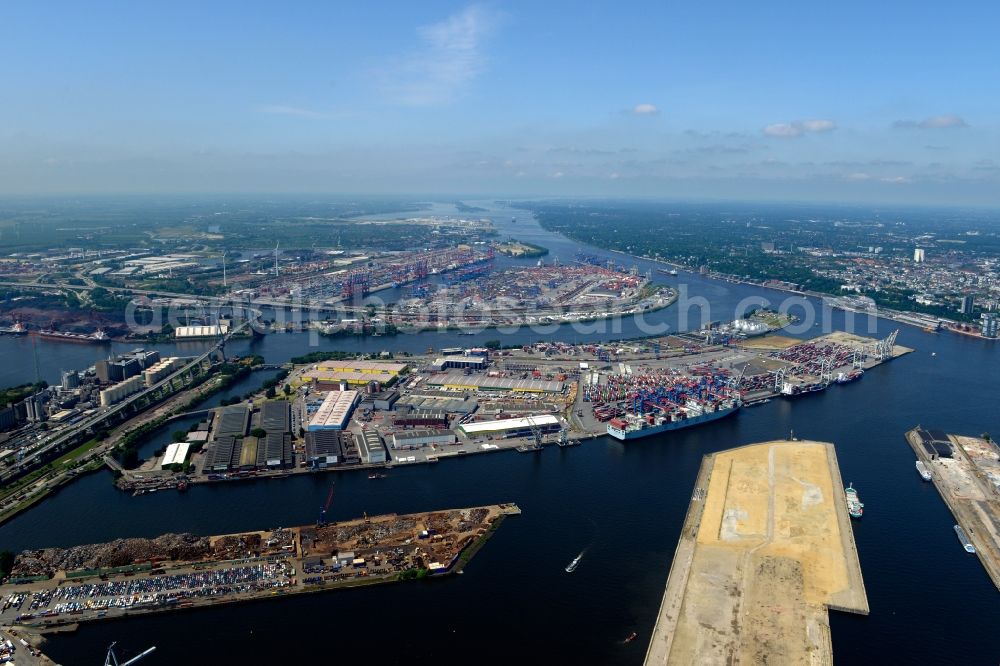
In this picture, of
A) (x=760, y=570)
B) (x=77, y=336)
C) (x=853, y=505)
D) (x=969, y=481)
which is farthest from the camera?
(x=77, y=336)

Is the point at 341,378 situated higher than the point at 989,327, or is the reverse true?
the point at 989,327

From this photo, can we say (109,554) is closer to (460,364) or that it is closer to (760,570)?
(760,570)

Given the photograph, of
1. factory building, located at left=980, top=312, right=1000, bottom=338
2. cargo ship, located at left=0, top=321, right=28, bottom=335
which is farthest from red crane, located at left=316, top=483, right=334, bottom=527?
factory building, located at left=980, top=312, right=1000, bottom=338

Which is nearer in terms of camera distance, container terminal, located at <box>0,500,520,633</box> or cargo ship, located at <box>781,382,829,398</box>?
container terminal, located at <box>0,500,520,633</box>

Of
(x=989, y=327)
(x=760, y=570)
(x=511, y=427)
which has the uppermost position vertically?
(x=989, y=327)

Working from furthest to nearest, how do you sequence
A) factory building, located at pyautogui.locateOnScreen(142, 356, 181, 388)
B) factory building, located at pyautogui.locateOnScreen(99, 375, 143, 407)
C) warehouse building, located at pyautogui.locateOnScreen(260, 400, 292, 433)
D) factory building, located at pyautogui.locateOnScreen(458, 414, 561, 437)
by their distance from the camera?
factory building, located at pyautogui.locateOnScreen(142, 356, 181, 388) → factory building, located at pyautogui.locateOnScreen(99, 375, 143, 407) → warehouse building, located at pyautogui.locateOnScreen(260, 400, 292, 433) → factory building, located at pyautogui.locateOnScreen(458, 414, 561, 437)

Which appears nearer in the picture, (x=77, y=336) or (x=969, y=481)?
(x=969, y=481)

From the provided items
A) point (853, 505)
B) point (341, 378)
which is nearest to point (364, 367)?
point (341, 378)

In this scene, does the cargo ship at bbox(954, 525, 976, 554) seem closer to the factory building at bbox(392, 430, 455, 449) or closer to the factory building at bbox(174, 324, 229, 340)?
the factory building at bbox(392, 430, 455, 449)
